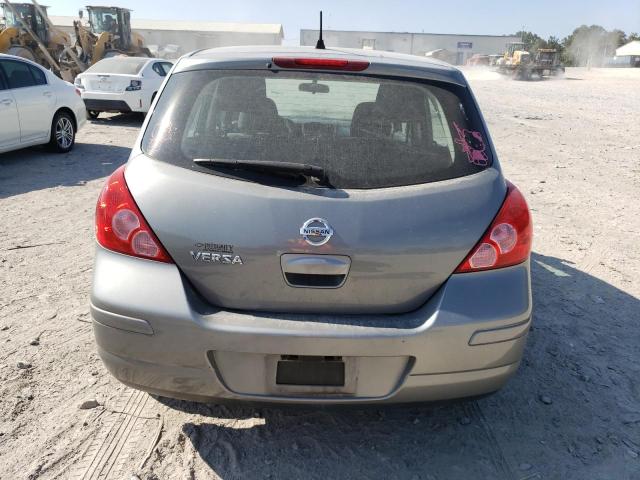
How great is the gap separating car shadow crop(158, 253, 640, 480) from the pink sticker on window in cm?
106

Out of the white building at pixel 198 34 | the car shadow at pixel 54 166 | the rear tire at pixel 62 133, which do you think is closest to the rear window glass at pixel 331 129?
the car shadow at pixel 54 166

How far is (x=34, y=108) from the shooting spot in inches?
355

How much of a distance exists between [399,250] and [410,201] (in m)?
0.20

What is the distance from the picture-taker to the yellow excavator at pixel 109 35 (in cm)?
2328

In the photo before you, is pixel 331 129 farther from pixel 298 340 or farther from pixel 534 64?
pixel 534 64

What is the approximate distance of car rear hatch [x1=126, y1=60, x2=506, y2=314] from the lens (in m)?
2.15

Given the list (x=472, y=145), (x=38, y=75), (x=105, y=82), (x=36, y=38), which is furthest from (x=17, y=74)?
(x=36, y=38)

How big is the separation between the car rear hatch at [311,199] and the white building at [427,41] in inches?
3673

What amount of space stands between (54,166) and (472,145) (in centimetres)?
824

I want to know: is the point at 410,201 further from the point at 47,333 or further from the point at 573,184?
the point at 573,184

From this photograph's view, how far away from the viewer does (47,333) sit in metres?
3.59

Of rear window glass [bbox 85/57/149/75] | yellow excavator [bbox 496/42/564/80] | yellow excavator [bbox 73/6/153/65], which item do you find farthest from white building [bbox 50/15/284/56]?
rear window glass [bbox 85/57/149/75]

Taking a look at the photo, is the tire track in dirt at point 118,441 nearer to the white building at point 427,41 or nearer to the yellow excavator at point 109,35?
the yellow excavator at point 109,35

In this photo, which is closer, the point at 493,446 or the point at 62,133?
the point at 493,446
